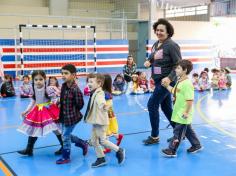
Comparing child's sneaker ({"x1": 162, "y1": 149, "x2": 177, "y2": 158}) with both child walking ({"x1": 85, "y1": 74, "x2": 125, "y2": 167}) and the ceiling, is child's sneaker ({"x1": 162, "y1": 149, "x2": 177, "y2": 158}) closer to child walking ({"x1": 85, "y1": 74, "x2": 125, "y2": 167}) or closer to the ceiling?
child walking ({"x1": 85, "y1": 74, "x2": 125, "y2": 167})

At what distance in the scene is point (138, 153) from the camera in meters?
4.60

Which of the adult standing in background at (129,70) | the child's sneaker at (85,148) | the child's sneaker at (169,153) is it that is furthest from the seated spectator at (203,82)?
the child's sneaker at (85,148)

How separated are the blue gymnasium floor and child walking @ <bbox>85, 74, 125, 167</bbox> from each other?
0.17m

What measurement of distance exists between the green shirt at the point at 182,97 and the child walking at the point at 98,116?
35.8 inches

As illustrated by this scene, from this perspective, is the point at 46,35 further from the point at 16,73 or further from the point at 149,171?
the point at 149,171

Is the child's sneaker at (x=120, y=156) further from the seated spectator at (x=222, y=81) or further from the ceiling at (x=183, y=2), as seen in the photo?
the ceiling at (x=183, y=2)

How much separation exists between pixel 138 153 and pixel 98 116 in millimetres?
1007

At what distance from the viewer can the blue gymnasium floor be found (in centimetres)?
396

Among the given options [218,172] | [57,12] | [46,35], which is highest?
[57,12]

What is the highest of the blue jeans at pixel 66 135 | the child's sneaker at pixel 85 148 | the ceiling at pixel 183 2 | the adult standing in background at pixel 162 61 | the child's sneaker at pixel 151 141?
the ceiling at pixel 183 2

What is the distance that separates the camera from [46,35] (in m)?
17.3

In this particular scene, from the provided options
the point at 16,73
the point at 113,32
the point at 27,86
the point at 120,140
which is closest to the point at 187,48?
the point at 113,32

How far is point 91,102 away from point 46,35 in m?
14.0

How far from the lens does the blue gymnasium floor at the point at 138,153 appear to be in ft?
13.0
